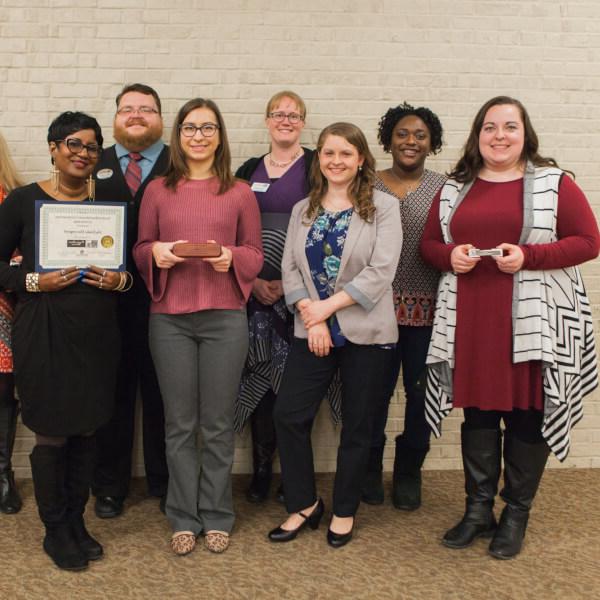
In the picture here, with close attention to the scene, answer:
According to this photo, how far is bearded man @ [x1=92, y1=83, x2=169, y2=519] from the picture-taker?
283 centimetres

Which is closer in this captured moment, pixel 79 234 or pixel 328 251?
pixel 79 234

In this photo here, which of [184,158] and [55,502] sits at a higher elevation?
[184,158]

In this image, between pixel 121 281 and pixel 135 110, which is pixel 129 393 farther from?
pixel 135 110

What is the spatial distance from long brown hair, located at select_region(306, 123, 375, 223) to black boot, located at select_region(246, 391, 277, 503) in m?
1.05

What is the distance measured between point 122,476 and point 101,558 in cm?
54

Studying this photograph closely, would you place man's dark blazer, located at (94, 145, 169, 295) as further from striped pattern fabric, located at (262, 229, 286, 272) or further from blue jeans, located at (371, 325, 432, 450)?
blue jeans, located at (371, 325, 432, 450)

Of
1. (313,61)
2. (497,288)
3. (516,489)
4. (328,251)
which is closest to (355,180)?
(328,251)

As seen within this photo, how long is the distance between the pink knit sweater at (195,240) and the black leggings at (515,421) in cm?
106

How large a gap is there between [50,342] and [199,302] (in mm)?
565

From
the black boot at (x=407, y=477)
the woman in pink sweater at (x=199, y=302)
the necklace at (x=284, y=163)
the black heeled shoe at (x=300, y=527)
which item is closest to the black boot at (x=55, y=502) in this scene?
the woman in pink sweater at (x=199, y=302)

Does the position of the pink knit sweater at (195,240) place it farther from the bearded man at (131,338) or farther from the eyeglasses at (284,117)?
the eyeglasses at (284,117)

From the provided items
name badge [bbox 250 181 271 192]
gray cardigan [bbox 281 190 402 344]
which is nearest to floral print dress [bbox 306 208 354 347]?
gray cardigan [bbox 281 190 402 344]

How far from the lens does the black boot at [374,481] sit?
3.02 meters

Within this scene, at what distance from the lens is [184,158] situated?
250cm
